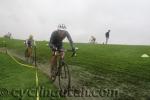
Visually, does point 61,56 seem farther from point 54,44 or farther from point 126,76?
point 126,76

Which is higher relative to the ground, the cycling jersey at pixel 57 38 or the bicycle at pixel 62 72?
the cycling jersey at pixel 57 38

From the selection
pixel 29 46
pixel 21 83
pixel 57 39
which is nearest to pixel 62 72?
pixel 57 39

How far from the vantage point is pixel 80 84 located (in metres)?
19.1

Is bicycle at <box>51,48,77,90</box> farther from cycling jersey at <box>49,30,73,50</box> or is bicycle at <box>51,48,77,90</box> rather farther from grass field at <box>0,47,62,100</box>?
grass field at <box>0,47,62,100</box>

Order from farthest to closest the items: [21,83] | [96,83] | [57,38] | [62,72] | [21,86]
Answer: [21,83]
[96,83]
[21,86]
[57,38]
[62,72]

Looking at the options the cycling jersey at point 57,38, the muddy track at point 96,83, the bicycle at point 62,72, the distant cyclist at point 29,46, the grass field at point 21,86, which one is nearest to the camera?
the grass field at point 21,86

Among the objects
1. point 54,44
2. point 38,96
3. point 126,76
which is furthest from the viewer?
point 126,76

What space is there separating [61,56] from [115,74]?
782 centimetres

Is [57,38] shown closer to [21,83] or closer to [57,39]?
[57,39]

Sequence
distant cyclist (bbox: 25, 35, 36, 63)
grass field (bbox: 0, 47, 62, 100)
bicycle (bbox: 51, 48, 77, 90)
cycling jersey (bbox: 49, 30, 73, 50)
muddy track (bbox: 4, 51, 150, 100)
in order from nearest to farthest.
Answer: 1. grass field (bbox: 0, 47, 62, 100)
2. muddy track (bbox: 4, 51, 150, 100)
3. bicycle (bbox: 51, 48, 77, 90)
4. cycling jersey (bbox: 49, 30, 73, 50)
5. distant cyclist (bbox: 25, 35, 36, 63)

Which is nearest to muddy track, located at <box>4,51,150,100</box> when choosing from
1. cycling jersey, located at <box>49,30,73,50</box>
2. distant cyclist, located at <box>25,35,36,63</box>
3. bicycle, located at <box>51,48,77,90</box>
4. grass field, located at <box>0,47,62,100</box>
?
bicycle, located at <box>51,48,77,90</box>

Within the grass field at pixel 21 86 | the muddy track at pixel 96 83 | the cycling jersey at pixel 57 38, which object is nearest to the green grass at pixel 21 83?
the grass field at pixel 21 86

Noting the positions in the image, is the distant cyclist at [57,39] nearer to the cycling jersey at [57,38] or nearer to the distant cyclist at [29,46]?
the cycling jersey at [57,38]

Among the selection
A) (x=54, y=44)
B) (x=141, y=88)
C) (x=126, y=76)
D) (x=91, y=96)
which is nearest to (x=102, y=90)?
(x=91, y=96)
